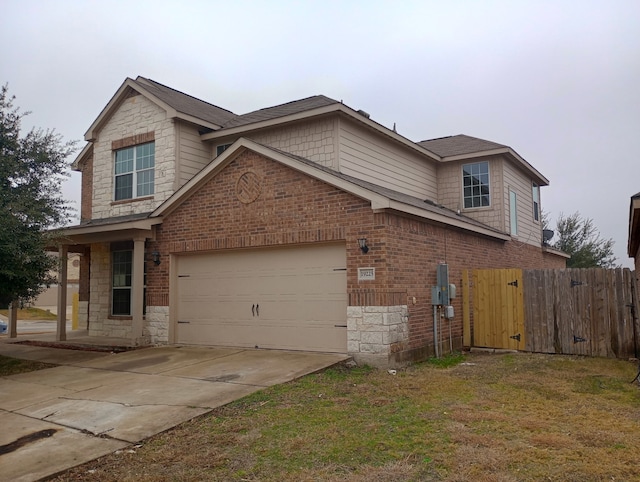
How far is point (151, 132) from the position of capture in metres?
14.5

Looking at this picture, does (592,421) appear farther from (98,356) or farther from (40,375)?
(98,356)

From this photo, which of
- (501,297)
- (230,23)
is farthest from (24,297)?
(501,297)

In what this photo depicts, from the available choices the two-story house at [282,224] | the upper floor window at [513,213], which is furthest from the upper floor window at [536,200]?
the upper floor window at [513,213]

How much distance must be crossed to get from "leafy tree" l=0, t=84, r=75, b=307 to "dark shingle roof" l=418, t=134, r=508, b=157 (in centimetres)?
1087

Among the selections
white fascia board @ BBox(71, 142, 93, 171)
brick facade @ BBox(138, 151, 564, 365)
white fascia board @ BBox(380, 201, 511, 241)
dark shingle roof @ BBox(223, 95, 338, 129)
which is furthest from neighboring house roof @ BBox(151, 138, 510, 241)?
white fascia board @ BBox(71, 142, 93, 171)

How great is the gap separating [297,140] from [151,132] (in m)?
4.49

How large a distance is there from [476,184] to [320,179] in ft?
25.6

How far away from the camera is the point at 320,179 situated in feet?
33.3

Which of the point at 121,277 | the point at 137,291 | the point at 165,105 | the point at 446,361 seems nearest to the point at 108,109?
the point at 165,105

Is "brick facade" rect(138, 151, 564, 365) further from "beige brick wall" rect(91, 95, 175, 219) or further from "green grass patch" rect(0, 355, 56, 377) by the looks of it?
"green grass patch" rect(0, 355, 56, 377)

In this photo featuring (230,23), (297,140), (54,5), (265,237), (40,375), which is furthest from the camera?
(230,23)

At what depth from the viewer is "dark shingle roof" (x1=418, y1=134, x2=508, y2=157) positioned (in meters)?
16.1

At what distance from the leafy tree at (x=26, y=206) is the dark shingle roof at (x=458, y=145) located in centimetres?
1087

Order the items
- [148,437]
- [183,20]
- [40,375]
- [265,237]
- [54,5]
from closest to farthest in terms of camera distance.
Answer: [148,437] → [40,375] → [265,237] → [54,5] → [183,20]
